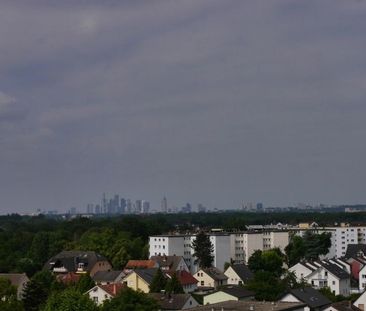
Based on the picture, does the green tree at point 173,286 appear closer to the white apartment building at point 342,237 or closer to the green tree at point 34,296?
the green tree at point 34,296

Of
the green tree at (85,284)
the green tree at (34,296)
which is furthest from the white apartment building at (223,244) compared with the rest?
the green tree at (34,296)

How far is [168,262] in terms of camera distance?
5478 centimetres

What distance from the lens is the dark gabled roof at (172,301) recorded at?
111 ft

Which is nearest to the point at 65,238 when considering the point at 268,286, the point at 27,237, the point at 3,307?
the point at 27,237

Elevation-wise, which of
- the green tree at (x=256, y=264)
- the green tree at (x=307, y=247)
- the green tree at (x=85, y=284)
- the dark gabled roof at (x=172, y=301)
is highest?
the green tree at (x=307, y=247)

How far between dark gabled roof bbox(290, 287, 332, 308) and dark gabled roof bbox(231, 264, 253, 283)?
12554mm

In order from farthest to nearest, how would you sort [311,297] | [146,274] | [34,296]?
[146,274] < [34,296] < [311,297]

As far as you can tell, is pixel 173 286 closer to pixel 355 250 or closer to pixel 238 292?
pixel 238 292

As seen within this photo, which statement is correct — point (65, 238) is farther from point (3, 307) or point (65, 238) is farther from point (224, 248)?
point (3, 307)

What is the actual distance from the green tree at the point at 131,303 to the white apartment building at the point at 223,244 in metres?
31.5

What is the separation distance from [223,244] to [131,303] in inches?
1434

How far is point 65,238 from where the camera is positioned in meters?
68.1

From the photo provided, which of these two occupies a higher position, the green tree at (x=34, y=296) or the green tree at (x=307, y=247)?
the green tree at (x=307, y=247)

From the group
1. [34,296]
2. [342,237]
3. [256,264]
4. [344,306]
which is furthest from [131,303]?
[342,237]
